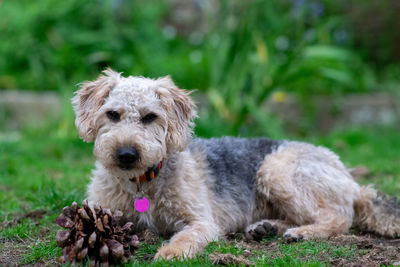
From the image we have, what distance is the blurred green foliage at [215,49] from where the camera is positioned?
884cm

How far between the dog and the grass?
0.28 m

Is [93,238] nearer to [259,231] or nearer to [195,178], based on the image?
[195,178]

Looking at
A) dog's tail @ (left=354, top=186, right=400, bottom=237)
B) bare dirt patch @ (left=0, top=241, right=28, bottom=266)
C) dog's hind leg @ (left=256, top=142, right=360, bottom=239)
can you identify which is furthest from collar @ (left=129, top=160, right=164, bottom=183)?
dog's tail @ (left=354, top=186, right=400, bottom=237)

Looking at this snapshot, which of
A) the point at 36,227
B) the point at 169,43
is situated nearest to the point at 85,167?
the point at 36,227

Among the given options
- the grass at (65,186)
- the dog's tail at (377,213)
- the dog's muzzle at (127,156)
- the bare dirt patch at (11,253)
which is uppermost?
the dog's muzzle at (127,156)

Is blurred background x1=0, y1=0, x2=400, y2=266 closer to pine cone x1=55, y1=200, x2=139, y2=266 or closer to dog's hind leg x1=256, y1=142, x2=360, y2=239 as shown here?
dog's hind leg x1=256, y1=142, x2=360, y2=239

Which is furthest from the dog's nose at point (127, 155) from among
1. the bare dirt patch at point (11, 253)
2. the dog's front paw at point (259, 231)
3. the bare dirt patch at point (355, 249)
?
the dog's front paw at point (259, 231)

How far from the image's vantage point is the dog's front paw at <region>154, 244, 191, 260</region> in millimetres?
3562

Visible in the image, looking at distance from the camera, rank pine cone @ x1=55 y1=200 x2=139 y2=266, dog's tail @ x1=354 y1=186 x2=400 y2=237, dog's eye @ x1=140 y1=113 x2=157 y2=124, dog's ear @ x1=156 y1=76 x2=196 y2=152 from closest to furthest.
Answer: pine cone @ x1=55 y1=200 x2=139 y2=266 < dog's eye @ x1=140 y1=113 x2=157 y2=124 < dog's ear @ x1=156 y1=76 x2=196 y2=152 < dog's tail @ x1=354 y1=186 x2=400 y2=237

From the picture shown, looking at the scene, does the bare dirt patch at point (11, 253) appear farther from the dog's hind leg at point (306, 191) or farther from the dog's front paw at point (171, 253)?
the dog's hind leg at point (306, 191)

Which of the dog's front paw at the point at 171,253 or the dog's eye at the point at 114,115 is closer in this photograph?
the dog's front paw at the point at 171,253

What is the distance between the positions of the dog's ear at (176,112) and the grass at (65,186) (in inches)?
34.9

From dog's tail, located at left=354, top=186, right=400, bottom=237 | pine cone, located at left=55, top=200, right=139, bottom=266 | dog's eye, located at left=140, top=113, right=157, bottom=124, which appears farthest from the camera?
dog's tail, located at left=354, top=186, right=400, bottom=237

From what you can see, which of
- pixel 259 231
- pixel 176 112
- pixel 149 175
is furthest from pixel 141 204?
pixel 259 231
